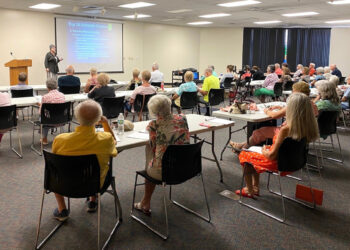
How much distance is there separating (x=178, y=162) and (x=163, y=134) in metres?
0.26

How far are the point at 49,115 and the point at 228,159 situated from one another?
8.67 feet

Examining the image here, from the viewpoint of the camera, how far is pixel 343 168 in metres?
4.52

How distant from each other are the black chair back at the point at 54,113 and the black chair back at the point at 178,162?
2.67 m

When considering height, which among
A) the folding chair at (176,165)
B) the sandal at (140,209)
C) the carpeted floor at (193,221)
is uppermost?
the folding chair at (176,165)

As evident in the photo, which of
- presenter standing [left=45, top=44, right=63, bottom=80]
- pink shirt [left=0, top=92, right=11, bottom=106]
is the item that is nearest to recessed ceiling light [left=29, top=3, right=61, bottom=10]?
presenter standing [left=45, top=44, right=63, bottom=80]

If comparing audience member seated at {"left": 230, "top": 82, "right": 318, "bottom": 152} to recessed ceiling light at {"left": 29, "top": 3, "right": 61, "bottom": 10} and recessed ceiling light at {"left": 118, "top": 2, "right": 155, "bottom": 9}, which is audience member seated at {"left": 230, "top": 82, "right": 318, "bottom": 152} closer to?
recessed ceiling light at {"left": 118, "top": 2, "right": 155, "bottom": 9}

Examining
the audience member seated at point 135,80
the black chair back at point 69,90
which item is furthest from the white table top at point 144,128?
the black chair back at point 69,90

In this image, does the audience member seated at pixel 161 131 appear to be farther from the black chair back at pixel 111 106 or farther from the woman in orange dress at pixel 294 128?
the black chair back at pixel 111 106

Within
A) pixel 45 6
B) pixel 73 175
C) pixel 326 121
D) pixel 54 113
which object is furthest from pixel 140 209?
pixel 45 6

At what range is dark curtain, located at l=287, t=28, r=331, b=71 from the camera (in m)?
15.5

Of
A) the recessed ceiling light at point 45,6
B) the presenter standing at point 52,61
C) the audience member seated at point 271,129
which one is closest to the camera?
the audience member seated at point 271,129

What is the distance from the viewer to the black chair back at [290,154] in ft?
9.59

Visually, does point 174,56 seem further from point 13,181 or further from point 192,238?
point 192,238

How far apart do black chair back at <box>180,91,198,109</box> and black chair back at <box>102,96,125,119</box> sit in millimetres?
1481
